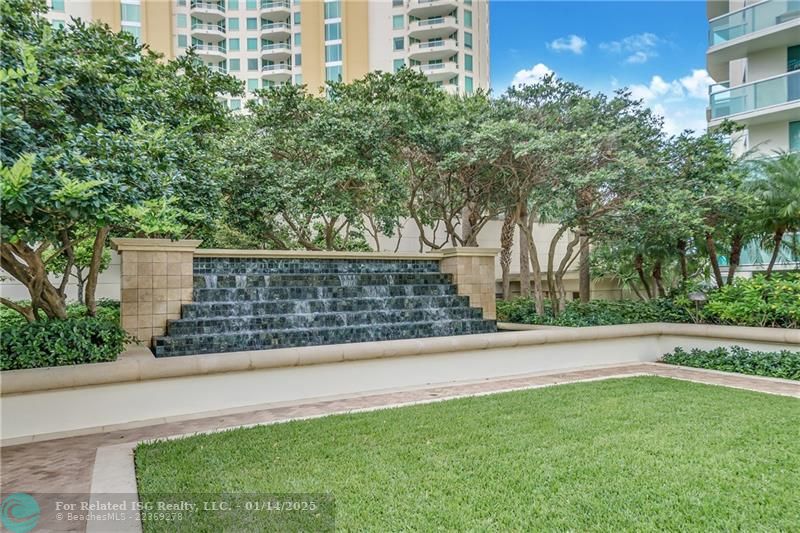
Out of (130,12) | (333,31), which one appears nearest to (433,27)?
(333,31)

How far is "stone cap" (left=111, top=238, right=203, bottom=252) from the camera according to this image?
721 cm

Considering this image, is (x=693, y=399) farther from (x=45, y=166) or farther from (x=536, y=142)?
(x=45, y=166)

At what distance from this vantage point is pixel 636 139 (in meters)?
9.80

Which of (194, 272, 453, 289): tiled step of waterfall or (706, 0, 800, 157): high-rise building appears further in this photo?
(706, 0, 800, 157): high-rise building

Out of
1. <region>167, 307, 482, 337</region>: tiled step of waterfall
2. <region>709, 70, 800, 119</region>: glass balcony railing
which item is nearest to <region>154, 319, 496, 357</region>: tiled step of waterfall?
<region>167, 307, 482, 337</region>: tiled step of waterfall

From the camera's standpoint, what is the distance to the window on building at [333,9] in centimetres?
3869

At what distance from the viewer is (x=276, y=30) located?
139 feet

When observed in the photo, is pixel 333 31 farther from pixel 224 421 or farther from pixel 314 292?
pixel 224 421

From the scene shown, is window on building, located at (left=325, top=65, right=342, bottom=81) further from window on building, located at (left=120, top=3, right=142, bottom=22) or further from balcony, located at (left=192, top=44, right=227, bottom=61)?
window on building, located at (left=120, top=3, right=142, bottom=22)

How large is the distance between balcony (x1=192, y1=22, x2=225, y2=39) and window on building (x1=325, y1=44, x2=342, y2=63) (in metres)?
9.76

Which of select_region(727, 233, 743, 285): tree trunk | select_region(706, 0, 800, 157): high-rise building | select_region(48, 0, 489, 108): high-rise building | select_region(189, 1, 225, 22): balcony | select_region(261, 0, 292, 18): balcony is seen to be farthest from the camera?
select_region(261, 0, 292, 18): balcony

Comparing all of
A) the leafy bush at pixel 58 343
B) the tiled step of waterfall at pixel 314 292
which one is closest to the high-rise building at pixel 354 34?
the tiled step of waterfall at pixel 314 292

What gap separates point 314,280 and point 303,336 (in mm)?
1917

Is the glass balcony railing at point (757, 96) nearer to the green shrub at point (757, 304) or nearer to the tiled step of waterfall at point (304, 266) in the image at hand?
the green shrub at point (757, 304)
